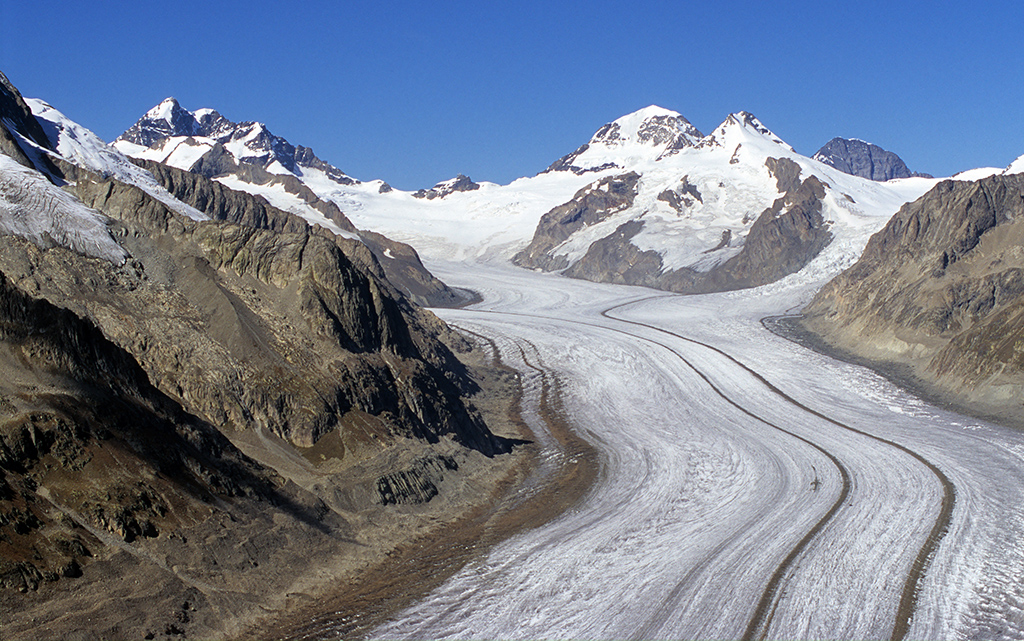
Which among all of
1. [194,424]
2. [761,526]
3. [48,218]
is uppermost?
[48,218]

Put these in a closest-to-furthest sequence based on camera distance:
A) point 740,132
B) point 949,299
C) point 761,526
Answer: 1. point 761,526
2. point 949,299
3. point 740,132

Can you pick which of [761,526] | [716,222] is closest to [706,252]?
[716,222]

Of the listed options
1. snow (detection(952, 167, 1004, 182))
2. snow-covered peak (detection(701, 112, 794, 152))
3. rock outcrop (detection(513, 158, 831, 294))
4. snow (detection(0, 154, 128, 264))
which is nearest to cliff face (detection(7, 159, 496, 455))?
snow (detection(0, 154, 128, 264))

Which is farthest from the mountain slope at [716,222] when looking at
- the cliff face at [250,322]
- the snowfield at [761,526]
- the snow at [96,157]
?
the cliff face at [250,322]

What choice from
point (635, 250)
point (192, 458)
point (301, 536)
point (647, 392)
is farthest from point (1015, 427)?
point (635, 250)

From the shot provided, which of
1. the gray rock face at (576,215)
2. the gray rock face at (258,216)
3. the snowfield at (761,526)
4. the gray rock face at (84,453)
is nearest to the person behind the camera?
the gray rock face at (84,453)

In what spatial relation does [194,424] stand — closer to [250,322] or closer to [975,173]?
[250,322]

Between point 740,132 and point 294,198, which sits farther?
point 740,132

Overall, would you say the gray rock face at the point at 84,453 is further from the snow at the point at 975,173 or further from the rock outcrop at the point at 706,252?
the snow at the point at 975,173
